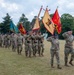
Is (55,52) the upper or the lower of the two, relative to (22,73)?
upper

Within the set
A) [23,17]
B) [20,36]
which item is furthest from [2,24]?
[20,36]

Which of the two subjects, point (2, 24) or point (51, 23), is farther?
point (2, 24)

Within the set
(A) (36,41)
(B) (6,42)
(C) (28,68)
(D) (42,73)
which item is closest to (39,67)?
(C) (28,68)

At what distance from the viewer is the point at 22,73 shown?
1495 cm

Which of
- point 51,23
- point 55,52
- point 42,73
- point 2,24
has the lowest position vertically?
point 42,73

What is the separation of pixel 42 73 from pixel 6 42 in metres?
19.2

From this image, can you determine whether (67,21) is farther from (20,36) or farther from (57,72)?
(57,72)

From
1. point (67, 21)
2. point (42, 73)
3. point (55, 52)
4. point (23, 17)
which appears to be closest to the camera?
point (42, 73)

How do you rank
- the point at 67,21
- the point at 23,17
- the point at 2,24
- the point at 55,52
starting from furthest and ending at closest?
the point at 23,17 < the point at 67,21 < the point at 2,24 < the point at 55,52

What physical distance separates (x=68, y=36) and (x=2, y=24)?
7646cm

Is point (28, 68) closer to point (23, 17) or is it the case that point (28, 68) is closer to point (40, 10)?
point (40, 10)

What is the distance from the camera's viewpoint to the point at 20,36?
25516mm

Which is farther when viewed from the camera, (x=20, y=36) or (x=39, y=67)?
(x=20, y=36)

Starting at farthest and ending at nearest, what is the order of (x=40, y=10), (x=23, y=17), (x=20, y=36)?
1. (x=23, y=17)
2. (x=20, y=36)
3. (x=40, y=10)
